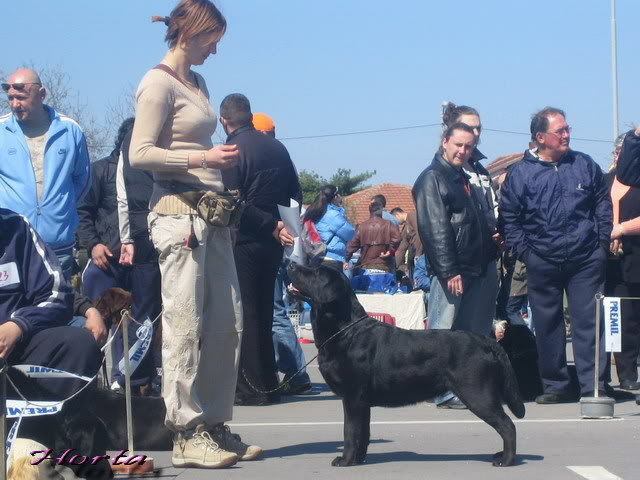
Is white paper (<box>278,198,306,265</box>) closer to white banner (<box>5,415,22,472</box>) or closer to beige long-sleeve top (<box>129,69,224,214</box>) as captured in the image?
beige long-sleeve top (<box>129,69,224,214</box>)

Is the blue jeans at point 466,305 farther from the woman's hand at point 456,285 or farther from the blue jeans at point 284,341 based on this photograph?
the blue jeans at point 284,341

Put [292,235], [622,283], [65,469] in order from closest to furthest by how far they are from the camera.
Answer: [65,469], [292,235], [622,283]

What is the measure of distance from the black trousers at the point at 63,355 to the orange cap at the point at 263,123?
4.27 meters

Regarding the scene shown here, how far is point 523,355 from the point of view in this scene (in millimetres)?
8789

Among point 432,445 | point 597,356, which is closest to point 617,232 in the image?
point 597,356

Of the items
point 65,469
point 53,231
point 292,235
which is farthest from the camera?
point 292,235

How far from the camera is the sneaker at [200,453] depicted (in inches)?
227

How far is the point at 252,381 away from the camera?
337 inches

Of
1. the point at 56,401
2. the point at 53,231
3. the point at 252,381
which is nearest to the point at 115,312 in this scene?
the point at 53,231

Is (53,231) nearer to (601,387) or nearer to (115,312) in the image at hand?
(115,312)

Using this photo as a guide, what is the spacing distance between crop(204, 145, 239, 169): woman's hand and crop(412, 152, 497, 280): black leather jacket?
2.64 m

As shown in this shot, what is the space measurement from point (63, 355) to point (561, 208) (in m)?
4.32

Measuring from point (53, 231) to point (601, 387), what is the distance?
419 centimetres

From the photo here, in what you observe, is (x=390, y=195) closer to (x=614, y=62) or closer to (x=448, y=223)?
(x=614, y=62)
